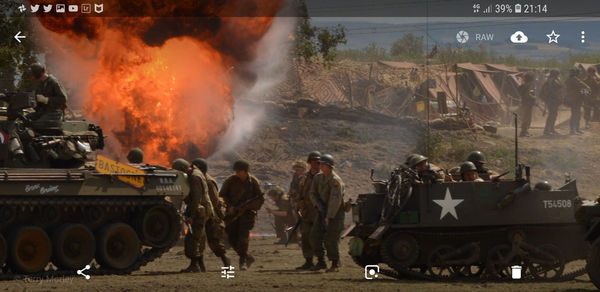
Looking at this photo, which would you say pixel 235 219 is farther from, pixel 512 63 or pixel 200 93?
pixel 512 63

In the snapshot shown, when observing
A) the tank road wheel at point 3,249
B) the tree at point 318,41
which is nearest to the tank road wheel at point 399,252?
the tank road wheel at point 3,249

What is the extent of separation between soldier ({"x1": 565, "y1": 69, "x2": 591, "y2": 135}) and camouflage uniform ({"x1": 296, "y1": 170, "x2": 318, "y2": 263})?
2733cm

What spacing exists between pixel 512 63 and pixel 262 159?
3117 cm

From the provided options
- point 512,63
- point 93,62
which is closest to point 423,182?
point 93,62

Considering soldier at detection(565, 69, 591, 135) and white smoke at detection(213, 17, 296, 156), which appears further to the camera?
soldier at detection(565, 69, 591, 135)

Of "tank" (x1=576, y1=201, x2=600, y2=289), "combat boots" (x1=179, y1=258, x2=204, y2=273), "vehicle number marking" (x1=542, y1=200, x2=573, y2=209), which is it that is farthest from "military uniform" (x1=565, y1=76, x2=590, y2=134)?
"tank" (x1=576, y1=201, x2=600, y2=289)

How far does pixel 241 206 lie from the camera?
852 inches

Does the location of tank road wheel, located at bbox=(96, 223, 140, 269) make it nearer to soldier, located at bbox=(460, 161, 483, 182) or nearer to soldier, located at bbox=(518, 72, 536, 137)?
soldier, located at bbox=(460, 161, 483, 182)

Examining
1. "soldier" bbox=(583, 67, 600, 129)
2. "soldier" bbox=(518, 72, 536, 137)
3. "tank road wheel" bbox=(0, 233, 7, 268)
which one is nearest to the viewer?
"tank road wheel" bbox=(0, 233, 7, 268)

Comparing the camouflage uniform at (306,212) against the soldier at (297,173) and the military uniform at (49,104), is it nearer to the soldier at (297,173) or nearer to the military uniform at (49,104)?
the soldier at (297,173)

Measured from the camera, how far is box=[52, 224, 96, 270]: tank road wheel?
65.3 ft

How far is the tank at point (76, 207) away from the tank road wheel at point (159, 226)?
0.02m

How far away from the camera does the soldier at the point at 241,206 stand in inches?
851

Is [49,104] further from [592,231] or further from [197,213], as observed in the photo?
[592,231]
